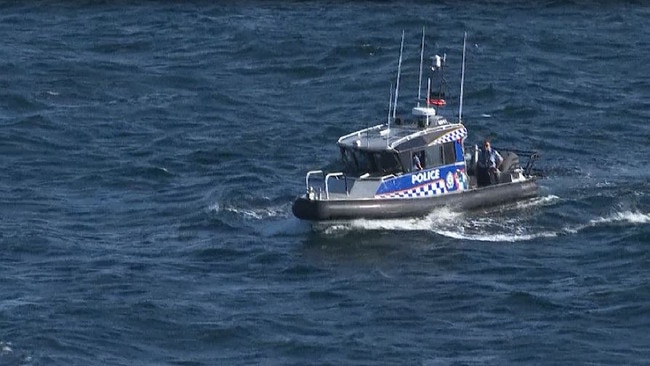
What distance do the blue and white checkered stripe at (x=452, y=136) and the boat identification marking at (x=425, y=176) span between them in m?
0.77

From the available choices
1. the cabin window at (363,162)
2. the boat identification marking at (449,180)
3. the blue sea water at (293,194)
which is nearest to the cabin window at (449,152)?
the boat identification marking at (449,180)

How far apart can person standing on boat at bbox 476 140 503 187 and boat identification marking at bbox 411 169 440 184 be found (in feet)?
6.10

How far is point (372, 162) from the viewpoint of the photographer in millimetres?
50625

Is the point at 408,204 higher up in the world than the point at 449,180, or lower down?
lower down

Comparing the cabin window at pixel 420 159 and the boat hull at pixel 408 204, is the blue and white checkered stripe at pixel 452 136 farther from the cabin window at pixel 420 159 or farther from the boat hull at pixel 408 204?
the boat hull at pixel 408 204

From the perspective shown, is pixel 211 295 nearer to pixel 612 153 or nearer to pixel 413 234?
pixel 413 234

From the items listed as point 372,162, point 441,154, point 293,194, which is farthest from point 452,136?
point 293,194

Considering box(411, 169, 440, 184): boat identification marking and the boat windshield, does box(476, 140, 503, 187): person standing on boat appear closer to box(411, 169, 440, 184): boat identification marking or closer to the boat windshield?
box(411, 169, 440, 184): boat identification marking

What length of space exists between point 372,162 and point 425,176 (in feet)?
4.64

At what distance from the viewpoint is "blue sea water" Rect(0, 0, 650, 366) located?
4219 centimetres

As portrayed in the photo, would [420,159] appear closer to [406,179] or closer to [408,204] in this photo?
[406,179]

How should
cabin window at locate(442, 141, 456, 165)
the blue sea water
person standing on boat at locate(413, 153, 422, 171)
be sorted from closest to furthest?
the blue sea water, person standing on boat at locate(413, 153, 422, 171), cabin window at locate(442, 141, 456, 165)

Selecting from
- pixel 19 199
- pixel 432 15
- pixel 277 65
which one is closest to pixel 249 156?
pixel 19 199

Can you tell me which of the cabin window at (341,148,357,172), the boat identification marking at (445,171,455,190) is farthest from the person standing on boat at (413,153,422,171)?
the cabin window at (341,148,357,172)
